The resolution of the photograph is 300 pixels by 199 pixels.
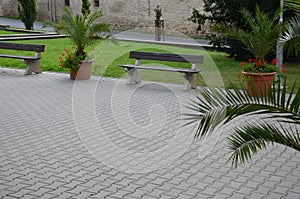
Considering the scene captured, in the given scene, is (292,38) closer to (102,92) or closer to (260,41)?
(260,41)

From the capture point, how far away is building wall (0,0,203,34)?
86.6 feet

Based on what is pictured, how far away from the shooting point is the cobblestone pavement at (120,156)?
5.75 metres

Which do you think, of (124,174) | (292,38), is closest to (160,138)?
(124,174)

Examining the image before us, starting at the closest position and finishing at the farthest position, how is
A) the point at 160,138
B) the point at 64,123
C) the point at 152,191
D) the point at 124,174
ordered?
the point at 152,191, the point at 124,174, the point at 160,138, the point at 64,123

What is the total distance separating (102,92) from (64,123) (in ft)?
9.27

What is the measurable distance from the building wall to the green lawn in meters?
7.11

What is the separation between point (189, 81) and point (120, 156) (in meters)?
4.95

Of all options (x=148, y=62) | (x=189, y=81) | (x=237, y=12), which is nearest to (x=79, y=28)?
(x=148, y=62)

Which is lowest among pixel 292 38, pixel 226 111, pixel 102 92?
pixel 102 92

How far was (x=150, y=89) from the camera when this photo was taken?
11766 millimetres

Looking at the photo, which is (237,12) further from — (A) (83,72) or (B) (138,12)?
(B) (138,12)

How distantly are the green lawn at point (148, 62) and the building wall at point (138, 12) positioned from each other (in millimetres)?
7113

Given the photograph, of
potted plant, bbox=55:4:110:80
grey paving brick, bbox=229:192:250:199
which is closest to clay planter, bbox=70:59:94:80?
potted plant, bbox=55:4:110:80

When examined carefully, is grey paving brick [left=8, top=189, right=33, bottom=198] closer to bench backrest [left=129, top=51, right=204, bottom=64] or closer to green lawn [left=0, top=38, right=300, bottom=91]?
bench backrest [left=129, top=51, right=204, bottom=64]
